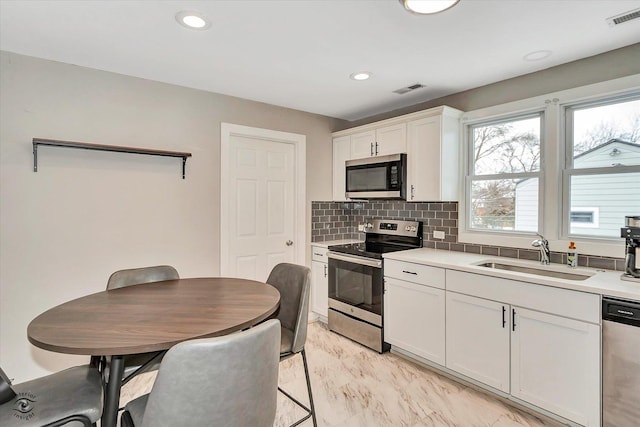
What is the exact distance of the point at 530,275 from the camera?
6.98 ft

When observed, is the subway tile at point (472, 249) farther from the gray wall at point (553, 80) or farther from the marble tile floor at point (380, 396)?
the gray wall at point (553, 80)

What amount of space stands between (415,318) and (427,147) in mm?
1510

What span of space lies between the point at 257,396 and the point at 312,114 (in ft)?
10.6

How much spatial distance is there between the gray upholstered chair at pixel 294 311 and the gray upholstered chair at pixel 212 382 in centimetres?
72

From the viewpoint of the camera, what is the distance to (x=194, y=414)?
1.08 metres

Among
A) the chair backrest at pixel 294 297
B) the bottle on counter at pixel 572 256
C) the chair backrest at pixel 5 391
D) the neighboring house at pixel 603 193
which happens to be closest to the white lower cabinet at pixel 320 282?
the chair backrest at pixel 294 297

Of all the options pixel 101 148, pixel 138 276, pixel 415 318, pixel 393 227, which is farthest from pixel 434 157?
pixel 101 148

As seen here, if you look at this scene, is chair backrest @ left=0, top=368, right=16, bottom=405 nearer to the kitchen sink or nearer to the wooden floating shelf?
the wooden floating shelf

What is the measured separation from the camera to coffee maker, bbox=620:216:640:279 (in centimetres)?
197

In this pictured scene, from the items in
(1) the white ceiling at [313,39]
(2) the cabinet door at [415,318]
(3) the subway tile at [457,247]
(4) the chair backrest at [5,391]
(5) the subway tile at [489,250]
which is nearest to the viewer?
(4) the chair backrest at [5,391]

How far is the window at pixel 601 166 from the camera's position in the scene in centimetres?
226

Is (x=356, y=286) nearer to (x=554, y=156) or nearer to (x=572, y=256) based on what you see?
(x=572, y=256)

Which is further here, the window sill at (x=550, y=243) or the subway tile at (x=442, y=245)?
the subway tile at (x=442, y=245)

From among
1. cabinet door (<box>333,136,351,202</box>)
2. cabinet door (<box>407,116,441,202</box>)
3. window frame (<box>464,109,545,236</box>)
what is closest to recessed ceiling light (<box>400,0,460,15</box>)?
cabinet door (<box>407,116,441,202</box>)
